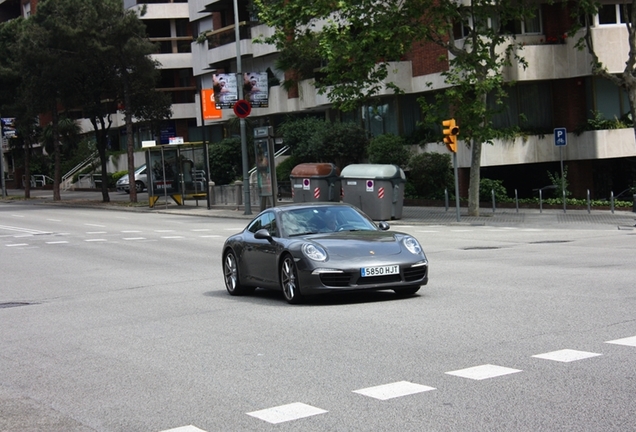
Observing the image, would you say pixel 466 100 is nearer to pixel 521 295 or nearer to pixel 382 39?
pixel 382 39

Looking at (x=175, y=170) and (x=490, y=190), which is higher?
(x=175, y=170)

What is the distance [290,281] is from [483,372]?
19.0 feet

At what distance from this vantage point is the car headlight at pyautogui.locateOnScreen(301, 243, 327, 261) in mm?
12906

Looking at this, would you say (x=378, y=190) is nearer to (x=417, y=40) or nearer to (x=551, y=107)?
(x=417, y=40)

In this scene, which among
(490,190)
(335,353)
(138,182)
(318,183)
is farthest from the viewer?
(138,182)

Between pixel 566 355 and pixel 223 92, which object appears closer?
pixel 566 355

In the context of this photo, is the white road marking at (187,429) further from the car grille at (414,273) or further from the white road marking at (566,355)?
the car grille at (414,273)

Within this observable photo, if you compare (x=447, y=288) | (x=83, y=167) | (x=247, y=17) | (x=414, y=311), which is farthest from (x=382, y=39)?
(x=83, y=167)

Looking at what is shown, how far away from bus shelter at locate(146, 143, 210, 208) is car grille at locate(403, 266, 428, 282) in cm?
3352

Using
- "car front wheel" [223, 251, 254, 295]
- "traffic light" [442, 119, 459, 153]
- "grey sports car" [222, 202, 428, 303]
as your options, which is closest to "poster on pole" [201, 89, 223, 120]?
"traffic light" [442, 119, 459, 153]

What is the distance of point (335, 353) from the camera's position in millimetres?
9281

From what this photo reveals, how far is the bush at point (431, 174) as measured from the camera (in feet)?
133

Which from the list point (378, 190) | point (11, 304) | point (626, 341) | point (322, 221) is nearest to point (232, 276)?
point (322, 221)

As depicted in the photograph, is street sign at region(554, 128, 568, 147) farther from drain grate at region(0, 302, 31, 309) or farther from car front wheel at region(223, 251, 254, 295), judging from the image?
drain grate at region(0, 302, 31, 309)
